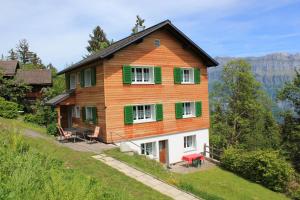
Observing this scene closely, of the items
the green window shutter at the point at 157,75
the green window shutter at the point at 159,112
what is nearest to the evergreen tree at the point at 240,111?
the green window shutter at the point at 159,112

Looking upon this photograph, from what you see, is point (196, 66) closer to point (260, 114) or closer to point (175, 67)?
point (175, 67)

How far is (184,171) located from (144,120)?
14.6 ft

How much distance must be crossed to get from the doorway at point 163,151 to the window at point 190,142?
1.99 meters

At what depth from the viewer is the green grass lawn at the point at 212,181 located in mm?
15023

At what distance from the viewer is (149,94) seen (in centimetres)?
2105

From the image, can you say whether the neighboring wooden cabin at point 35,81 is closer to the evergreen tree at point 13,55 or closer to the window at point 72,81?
the window at point 72,81

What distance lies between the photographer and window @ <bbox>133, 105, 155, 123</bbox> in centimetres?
2078

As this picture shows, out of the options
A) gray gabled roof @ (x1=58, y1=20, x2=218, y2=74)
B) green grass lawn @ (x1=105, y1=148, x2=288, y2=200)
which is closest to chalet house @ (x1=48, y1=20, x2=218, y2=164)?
gray gabled roof @ (x1=58, y1=20, x2=218, y2=74)

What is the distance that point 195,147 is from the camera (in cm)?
2409

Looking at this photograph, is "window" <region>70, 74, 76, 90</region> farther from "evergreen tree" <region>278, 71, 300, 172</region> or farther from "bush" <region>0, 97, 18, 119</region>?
"evergreen tree" <region>278, 71, 300, 172</region>

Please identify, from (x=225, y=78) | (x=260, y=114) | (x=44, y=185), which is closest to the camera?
(x=44, y=185)

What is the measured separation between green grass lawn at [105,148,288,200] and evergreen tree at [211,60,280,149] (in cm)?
1724

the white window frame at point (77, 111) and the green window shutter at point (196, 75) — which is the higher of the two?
the green window shutter at point (196, 75)

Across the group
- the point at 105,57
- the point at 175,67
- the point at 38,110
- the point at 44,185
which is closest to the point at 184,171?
the point at 175,67
